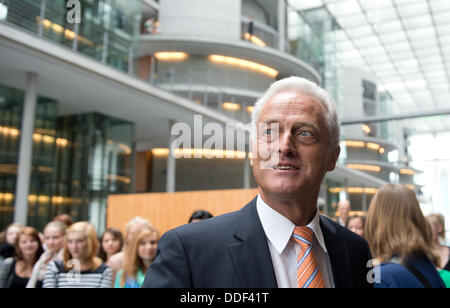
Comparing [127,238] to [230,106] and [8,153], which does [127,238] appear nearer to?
[8,153]

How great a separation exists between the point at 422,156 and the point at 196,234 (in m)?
4.18

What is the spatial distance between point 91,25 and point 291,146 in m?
11.1

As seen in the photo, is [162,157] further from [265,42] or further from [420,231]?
[420,231]

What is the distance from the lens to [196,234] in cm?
97

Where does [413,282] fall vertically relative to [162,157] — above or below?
below

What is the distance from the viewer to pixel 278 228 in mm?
910

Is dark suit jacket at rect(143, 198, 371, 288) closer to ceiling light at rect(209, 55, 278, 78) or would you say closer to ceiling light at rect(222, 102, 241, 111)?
ceiling light at rect(222, 102, 241, 111)

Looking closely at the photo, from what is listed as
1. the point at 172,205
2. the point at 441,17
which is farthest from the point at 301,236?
the point at 441,17

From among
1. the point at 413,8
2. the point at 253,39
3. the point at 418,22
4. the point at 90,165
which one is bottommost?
the point at 90,165

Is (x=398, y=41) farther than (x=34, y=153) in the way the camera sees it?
Yes

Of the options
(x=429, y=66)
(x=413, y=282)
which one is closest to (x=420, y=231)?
(x=413, y=282)

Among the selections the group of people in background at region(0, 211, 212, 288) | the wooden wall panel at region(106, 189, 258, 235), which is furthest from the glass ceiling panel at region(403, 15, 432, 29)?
the group of people in background at region(0, 211, 212, 288)

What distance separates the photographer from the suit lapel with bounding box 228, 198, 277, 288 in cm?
86

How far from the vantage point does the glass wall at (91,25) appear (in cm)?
884
